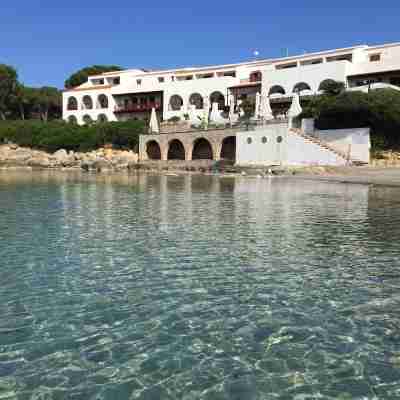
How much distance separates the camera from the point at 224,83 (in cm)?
5909

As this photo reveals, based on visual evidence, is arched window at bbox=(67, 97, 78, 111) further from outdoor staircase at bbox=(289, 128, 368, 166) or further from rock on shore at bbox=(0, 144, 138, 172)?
outdoor staircase at bbox=(289, 128, 368, 166)

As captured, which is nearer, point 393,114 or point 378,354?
point 378,354

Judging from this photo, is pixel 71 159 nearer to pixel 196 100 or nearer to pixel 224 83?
pixel 196 100

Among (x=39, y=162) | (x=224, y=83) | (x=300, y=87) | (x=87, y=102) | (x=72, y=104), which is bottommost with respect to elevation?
(x=39, y=162)

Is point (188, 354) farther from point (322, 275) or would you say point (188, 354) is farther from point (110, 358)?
point (322, 275)

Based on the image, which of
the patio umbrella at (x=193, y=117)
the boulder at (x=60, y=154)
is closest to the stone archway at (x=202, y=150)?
the patio umbrella at (x=193, y=117)

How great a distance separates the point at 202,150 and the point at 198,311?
45140 mm

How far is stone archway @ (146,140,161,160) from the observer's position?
5241cm

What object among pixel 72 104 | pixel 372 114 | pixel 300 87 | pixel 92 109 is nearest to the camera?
pixel 372 114

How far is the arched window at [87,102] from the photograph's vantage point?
2779 inches

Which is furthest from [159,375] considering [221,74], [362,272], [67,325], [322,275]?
[221,74]

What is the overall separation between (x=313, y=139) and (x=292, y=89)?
16.8m

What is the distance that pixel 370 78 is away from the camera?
4925 centimetres

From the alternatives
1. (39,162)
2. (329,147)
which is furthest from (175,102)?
(329,147)
